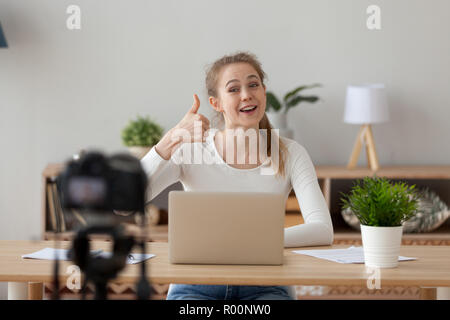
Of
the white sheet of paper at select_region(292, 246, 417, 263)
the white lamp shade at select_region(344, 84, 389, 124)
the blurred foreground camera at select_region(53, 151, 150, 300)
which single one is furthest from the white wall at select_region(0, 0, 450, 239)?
the blurred foreground camera at select_region(53, 151, 150, 300)

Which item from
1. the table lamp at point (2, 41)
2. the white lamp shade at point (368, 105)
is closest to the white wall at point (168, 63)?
the table lamp at point (2, 41)

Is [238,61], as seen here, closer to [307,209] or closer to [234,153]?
[234,153]

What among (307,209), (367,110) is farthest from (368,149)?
(307,209)

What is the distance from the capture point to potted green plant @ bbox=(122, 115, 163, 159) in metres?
3.14

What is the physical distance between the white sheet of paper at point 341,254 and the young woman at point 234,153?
19cm

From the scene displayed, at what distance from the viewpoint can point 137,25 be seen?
3418 millimetres

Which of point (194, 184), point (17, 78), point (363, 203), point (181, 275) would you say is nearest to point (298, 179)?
point (194, 184)

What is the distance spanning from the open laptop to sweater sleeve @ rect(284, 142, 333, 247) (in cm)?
29

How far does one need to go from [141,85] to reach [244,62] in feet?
4.92

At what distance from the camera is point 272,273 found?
1.32 m
